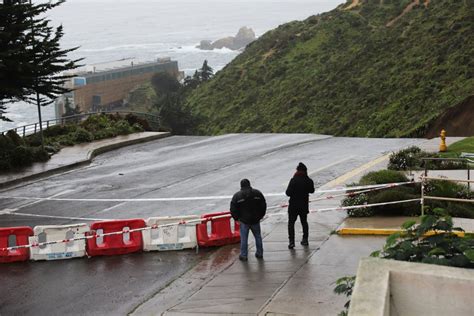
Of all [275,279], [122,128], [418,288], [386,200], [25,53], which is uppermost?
[25,53]

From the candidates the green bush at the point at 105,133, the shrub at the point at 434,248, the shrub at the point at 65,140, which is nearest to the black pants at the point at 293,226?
the shrub at the point at 434,248

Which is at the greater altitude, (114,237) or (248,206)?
(248,206)

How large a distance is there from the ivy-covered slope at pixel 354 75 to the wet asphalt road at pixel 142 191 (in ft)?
36.2

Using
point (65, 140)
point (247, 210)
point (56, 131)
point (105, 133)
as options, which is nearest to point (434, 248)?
point (247, 210)

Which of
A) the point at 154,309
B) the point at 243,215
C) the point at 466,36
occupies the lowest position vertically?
the point at 154,309

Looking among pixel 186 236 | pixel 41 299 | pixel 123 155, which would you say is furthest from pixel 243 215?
pixel 123 155

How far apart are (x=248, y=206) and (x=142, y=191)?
834cm

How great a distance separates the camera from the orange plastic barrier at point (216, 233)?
1365cm

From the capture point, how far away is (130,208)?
1795cm

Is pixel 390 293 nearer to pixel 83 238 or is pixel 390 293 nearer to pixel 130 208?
pixel 83 238

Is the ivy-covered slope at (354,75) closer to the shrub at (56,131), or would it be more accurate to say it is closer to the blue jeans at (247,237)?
the shrub at (56,131)

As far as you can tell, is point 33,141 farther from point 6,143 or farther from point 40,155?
point 40,155

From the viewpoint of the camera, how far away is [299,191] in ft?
42.8

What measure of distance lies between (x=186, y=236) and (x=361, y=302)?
8.24 meters
